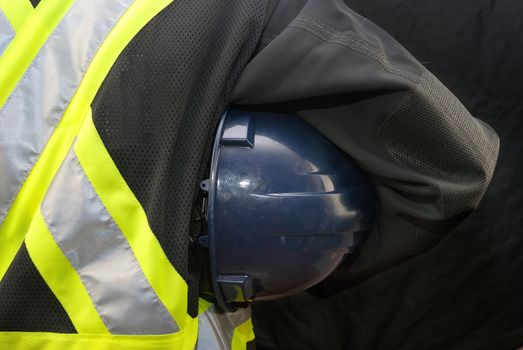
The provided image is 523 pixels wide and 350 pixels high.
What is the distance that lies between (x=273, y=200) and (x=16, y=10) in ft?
1.48

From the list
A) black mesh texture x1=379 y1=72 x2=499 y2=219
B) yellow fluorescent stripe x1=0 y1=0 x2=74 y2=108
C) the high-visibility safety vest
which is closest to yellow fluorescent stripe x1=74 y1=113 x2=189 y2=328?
the high-visibility safety vest

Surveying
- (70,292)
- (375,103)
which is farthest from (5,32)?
(375,103)

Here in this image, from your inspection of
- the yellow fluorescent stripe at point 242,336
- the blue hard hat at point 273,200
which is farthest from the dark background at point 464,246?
the blue hard hat at point 273,200

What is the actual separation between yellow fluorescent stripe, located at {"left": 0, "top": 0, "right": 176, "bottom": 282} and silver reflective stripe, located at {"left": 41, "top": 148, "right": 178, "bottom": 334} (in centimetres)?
2

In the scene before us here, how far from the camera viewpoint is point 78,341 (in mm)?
763

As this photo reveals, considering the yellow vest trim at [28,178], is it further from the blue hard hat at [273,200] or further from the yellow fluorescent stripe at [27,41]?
the blue hard hat at [273,200]

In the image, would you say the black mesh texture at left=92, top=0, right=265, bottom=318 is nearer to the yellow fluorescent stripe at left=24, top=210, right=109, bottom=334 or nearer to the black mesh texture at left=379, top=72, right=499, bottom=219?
the yellow fluorescent stripe at left=24, top=210, right=109, bottom=334

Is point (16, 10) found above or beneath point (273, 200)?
above

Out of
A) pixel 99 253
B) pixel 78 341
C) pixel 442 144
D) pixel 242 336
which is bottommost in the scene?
pixel 242 336

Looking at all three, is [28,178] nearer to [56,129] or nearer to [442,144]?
[56,129]

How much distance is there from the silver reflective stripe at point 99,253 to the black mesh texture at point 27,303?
45 millimetres

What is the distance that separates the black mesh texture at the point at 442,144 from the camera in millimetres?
866

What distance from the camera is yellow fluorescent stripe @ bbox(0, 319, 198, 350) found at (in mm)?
756

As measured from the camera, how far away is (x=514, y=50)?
57.7 inches
